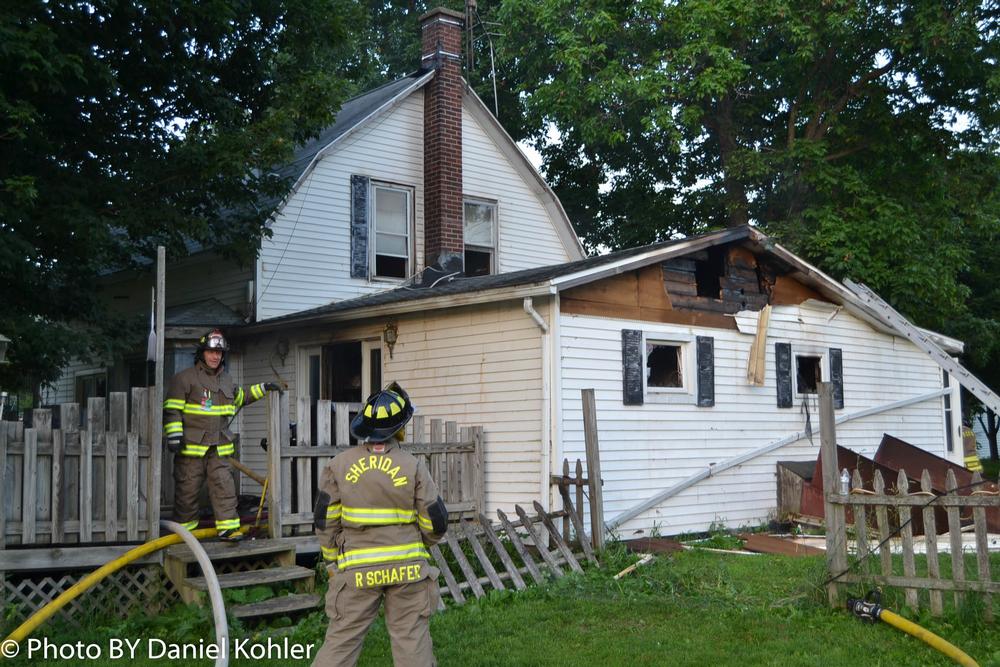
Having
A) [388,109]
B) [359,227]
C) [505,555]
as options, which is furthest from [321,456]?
[388,109]

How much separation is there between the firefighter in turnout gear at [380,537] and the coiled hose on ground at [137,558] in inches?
47.3

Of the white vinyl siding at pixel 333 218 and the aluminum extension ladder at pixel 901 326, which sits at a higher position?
the white vinyl siding at pixel 333 218

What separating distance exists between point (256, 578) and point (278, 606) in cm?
42

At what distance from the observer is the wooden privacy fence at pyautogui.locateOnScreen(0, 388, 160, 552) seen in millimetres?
7781

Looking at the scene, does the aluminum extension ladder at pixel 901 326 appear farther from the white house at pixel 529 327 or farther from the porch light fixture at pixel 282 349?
the porch light fixture at pixel 282 349

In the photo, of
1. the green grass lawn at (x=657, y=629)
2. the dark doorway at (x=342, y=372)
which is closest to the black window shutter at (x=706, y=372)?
the green grass lawn at (x=657, y=629)

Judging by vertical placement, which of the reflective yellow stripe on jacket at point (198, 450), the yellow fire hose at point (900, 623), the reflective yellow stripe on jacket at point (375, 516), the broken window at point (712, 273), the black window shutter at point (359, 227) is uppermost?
the black window shutter at point (359, 227)

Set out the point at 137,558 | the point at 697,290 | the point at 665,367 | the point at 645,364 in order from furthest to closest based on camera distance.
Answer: the point at 697,290 < the point at 665,367 < the point at 645,364 < the point at 137,558

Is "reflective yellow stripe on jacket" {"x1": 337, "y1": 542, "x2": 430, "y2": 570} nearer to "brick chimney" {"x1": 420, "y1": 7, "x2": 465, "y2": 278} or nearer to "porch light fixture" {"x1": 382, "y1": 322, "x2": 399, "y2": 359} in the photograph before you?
"porch light fixture" {"x1": 382, "y1": 322, "x2": 399, "y2": 359}

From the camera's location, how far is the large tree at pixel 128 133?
1122 centimetres

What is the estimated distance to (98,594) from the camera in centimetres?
812

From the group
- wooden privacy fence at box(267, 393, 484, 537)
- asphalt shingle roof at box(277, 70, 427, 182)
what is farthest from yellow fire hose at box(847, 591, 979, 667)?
asphalt shingle roof at box(277, 70, 427, 182)

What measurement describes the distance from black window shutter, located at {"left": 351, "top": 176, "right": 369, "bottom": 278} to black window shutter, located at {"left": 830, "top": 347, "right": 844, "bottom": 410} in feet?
24.5

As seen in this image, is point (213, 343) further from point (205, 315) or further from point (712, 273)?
point (712, 273)
